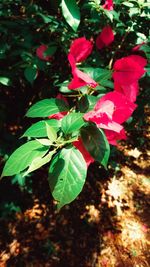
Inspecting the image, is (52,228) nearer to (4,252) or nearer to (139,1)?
(4,252)

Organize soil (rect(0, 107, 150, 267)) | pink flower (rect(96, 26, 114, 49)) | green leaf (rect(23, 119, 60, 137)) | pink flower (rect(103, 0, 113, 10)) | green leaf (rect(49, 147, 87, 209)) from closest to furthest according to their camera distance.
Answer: green leaf (rect(49, 147, 87, 209)) < green leaf (rect(23, 119, 60, 137)) < pink flower (rect(103, 0, 113, 10)) < pink flower (rect(96, 26, 114, 49)) < soil (rect(0, 107, 150, 267))

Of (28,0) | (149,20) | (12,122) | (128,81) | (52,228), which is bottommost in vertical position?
(52,228)

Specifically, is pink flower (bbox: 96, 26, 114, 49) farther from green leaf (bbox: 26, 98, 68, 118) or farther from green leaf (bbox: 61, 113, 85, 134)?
green leaf (bbox: 61, 113, 85, 134)

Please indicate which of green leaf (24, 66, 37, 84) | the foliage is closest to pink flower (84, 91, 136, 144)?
the foliage

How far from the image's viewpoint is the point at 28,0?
1.95m

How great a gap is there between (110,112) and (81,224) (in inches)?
93.4

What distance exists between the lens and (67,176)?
75 centimetres

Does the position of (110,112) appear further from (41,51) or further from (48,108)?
(41,51)

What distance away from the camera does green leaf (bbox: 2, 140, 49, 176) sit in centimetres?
77

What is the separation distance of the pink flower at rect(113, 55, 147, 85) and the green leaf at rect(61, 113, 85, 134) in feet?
0.77

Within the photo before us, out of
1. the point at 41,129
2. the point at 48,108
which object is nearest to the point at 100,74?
the point at 48,108

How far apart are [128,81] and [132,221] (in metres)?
2.39

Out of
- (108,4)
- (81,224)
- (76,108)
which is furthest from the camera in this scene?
(81,224)

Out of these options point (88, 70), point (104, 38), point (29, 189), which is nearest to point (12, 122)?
point (29, 189)
